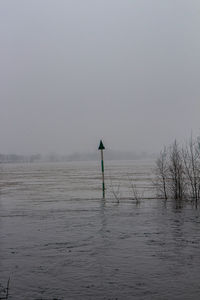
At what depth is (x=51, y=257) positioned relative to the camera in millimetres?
8039

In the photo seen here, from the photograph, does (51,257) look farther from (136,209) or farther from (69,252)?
(136,209)

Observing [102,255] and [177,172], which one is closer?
[102,255]

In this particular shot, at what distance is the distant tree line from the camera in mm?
17562

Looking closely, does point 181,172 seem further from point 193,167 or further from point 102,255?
point 102,255

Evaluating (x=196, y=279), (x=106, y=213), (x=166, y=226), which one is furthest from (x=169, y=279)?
(x=106, y=213)

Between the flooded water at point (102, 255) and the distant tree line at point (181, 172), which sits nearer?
the flooded water at point (102, 255)

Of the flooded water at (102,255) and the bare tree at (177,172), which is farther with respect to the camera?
the bare tree at (177,172)

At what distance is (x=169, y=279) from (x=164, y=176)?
12.7 meters

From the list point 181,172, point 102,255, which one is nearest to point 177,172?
point 181,172

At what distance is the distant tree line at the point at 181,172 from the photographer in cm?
1756

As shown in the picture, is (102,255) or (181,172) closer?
(102,255)

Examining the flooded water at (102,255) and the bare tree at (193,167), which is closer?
the flooded water at (102,255)

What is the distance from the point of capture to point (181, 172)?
1838 centimetres

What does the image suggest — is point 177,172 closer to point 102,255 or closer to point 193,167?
point 193,167
